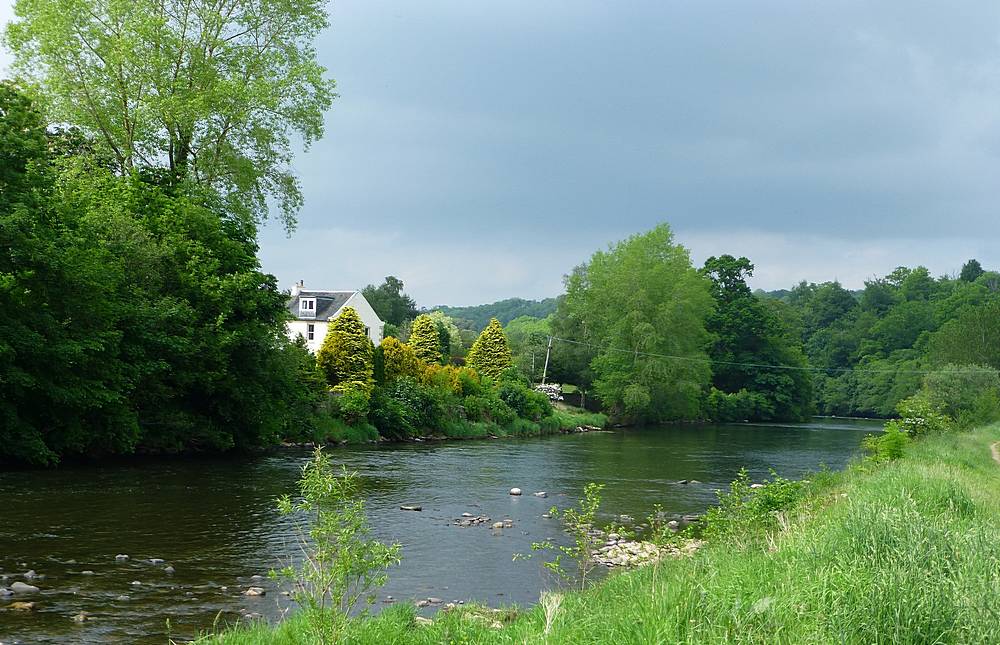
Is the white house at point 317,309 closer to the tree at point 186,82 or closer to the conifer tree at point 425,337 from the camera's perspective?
the conifer tree at point 425,337

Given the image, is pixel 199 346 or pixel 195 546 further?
pixel 199 346

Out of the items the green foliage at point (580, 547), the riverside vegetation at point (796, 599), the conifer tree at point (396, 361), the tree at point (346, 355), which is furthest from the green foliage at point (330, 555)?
the conifer tree at point (396, 361)

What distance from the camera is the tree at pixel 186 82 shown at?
2761 centimetres

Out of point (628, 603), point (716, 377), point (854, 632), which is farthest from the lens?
point (716, 377)


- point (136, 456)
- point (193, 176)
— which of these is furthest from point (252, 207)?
point (136, 456)

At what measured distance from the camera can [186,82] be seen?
93.5 ft

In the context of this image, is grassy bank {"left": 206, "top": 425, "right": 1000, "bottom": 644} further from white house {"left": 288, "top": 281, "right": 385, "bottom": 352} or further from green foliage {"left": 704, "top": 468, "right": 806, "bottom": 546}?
white house {"left": 288, "top": 281, "right": 385, "bottom": 352}

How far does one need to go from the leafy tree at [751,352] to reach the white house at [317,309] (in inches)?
1377

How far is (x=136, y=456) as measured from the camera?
26234 millimetres

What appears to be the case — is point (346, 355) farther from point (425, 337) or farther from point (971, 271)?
point (971, 271)

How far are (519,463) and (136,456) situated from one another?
1326cm

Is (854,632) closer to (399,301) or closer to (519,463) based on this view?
(519,463)

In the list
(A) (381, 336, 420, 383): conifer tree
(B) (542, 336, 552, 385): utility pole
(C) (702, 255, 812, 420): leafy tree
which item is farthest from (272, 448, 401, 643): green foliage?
(C) (702, 255, 812, 420): leafy tree

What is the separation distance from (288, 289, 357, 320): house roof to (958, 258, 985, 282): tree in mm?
126674
